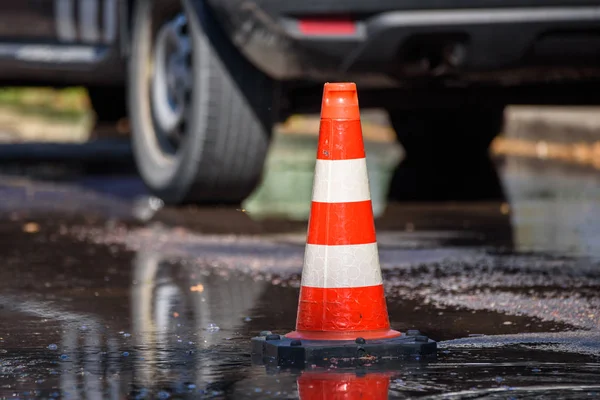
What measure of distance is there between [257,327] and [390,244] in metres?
1.97

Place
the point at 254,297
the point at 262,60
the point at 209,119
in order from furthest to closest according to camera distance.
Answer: the point at 209,119
the point at 262,60
the point at 254,297

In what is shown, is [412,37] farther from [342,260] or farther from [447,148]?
[447,148]

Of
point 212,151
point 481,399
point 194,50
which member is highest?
point 194,50

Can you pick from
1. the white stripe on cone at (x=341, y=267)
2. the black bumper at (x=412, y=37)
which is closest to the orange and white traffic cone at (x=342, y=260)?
the white stripe on cone at (x=341, y=267)

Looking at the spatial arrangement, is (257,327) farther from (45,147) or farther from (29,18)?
(45,147)

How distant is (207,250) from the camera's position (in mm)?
6258

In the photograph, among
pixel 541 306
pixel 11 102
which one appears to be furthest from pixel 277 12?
pixel 11 102

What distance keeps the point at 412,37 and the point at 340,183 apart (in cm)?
244

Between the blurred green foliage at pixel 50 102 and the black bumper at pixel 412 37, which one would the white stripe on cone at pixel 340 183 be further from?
the blurred green foliage at pixel 50 102

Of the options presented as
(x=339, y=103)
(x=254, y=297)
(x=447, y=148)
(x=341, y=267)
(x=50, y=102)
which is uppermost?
(x=50, y=102)

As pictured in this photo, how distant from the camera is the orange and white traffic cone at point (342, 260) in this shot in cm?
401

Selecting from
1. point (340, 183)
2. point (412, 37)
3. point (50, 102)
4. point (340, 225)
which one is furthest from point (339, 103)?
point (50, 102)

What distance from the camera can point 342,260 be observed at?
4.14m

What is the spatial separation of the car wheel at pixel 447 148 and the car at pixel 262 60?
92 mm
